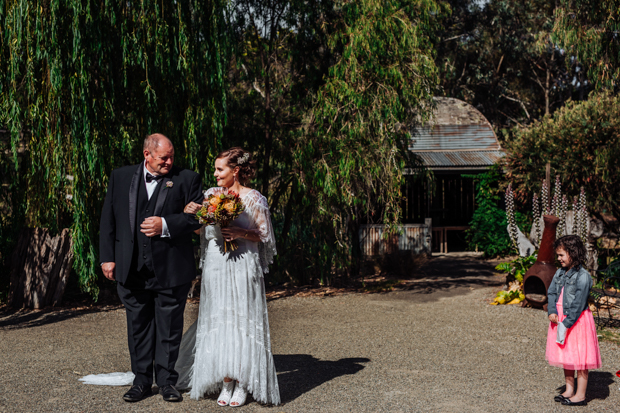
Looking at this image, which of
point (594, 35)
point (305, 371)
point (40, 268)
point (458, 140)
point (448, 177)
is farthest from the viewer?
point (448, 177)

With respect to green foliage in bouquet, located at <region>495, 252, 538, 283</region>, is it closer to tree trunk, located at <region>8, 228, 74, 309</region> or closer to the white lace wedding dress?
the white lace wedding dress

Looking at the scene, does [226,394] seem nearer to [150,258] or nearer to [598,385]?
[150,258]

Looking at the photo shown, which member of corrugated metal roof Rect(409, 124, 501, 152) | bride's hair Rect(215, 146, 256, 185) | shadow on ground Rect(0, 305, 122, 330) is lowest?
shadow on ground Rect(0, 305, 122, 330)

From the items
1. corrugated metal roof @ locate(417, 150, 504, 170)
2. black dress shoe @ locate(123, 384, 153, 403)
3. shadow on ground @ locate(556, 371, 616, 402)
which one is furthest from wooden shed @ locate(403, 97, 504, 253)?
black dress shoe @ locate(123, 384, 153, 403)

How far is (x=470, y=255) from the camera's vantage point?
17734mm

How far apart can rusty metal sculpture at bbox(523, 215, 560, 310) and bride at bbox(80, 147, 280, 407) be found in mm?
5322

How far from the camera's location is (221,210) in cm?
426

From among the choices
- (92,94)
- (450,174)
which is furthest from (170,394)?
(450,174)

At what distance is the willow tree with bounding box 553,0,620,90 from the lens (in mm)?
10578

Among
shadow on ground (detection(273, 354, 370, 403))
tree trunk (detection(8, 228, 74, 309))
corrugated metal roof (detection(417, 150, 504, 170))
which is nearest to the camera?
shadow on ground (detection(273, 354, 370, 403))

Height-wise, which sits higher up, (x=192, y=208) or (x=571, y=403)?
(x=192, y=208)

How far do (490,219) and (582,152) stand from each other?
3.49 m

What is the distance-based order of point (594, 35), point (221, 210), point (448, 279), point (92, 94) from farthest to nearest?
point (448, 279) < point (594, 35) < point (92, 94) < point (221, 210)

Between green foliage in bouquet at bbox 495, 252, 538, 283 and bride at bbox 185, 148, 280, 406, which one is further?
green foliage in bouquet at bbox 495, 252, 538, 283
